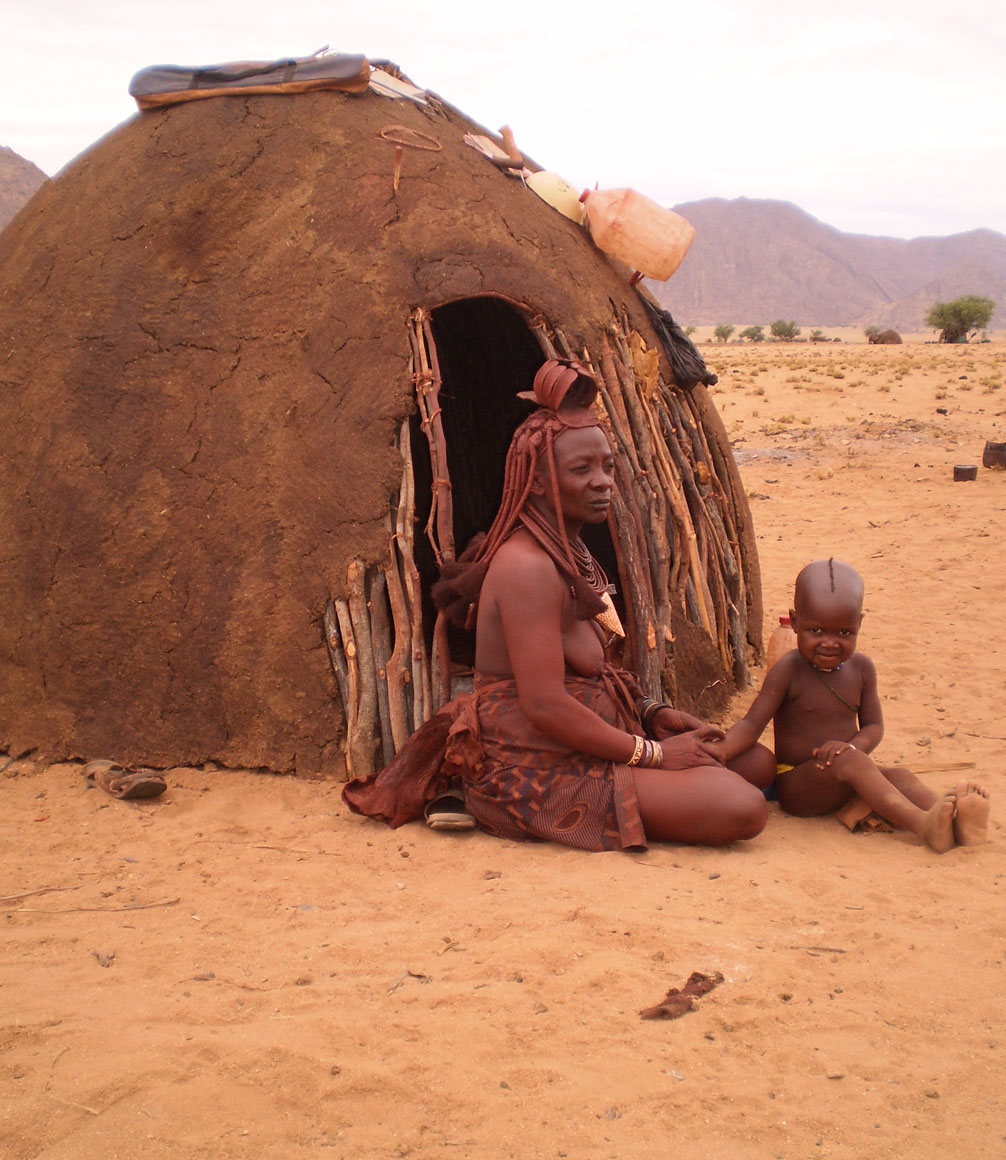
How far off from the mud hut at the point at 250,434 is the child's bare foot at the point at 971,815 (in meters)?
1.40

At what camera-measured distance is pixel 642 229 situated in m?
4.86

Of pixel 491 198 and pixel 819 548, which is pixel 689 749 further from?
pixel 819 548

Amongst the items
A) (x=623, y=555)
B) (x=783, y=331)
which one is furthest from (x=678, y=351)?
(x=783, y=331)

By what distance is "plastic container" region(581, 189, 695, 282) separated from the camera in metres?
4.84

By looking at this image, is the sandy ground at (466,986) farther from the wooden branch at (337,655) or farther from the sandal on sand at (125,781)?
the wooden branch at (337,655)

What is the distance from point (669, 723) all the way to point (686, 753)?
359mm

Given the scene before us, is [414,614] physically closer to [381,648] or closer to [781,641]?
[381,648]

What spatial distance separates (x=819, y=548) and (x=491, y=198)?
5205 millimetres

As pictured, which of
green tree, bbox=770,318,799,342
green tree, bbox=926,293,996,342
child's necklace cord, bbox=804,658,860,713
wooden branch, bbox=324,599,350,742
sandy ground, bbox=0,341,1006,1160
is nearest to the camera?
sandy ground, bbox=0,341,1006,1160

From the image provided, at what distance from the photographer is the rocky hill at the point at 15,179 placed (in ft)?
104

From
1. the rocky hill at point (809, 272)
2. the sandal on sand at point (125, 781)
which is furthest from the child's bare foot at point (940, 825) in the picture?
the rocky hill at point (809, 272)

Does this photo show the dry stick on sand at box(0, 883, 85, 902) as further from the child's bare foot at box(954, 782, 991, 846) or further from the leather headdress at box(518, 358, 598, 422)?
the child's bare foot at box(954, 782, 991, 846)

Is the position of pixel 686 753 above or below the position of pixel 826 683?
below

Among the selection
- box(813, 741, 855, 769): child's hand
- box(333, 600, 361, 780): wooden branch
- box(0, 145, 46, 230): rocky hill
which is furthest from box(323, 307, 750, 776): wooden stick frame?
box(0, 145, 46, 230): rocky hill
